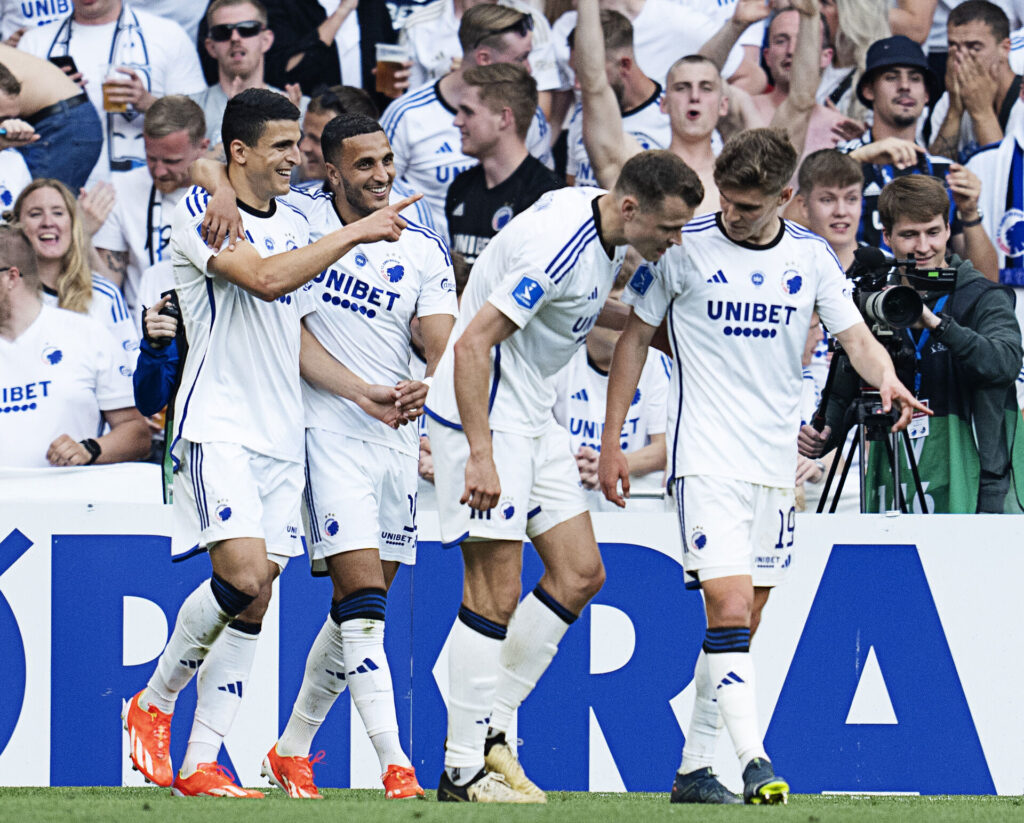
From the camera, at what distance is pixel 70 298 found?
779 cm

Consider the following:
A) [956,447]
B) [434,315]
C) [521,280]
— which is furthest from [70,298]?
[956,447]

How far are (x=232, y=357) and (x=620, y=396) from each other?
51.3 inches

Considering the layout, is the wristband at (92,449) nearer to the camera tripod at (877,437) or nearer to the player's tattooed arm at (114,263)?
the player's tattooed arm at (114,263)

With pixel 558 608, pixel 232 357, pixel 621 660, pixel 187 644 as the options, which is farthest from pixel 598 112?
pixel 187 644

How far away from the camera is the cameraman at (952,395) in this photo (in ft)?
21.7

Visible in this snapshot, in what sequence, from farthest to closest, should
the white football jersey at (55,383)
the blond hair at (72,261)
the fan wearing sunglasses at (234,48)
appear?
the fan wearing sunglasses at (234,48) < the blond hair at (72,261) < the white football jersey at (55,383)

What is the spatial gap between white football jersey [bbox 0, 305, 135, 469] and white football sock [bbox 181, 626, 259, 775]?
2562 millimetres

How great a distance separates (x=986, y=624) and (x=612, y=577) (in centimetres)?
154

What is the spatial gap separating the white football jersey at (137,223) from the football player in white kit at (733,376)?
13.3 ft

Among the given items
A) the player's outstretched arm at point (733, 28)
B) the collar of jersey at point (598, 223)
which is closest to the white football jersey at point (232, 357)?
the collar of jersey at point (598, 223)

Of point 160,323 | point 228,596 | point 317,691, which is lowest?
point 317,691

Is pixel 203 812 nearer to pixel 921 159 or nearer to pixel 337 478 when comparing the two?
pixel 337 478

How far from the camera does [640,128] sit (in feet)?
28.7

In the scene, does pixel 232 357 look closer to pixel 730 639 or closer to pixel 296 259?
pixel 296 259
